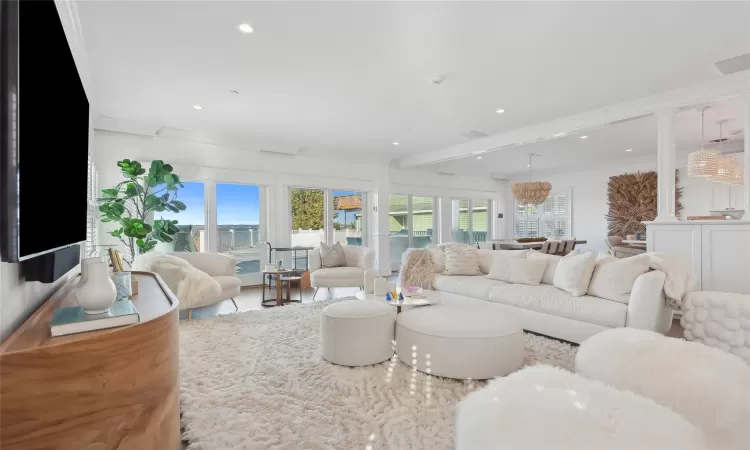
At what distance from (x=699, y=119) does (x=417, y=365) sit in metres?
5.63

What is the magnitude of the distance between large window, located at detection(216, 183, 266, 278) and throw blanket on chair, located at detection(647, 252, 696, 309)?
228 inches

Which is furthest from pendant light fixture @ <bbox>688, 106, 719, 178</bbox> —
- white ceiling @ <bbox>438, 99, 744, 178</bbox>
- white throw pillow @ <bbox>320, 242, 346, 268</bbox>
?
white throw pillow @ <bbox>320, 242, 346, 268</bbox>

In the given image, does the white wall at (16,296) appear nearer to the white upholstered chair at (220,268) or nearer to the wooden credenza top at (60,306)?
the wooden credenza top at (60,306)

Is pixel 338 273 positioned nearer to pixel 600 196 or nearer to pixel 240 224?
pixel 240 224

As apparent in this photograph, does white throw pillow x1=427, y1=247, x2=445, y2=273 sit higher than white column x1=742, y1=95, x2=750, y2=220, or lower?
lower

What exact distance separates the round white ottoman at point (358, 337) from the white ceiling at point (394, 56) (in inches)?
85.3

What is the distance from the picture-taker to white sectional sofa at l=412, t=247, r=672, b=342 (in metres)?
2.79

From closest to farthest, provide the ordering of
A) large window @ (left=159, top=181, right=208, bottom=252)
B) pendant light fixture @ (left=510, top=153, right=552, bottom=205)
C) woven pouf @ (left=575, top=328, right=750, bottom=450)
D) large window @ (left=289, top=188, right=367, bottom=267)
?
woven pouf @ (left=575, top=328, right=750, bottom=450) → large window @ (left=159, top=181, right=208, bottom=252) → large window @ (left=289, top=188, right=367, bottom=267) → pendant light fixture @ (left=510, top=153, right=552, bottom=205)

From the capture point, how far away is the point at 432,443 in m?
1.74

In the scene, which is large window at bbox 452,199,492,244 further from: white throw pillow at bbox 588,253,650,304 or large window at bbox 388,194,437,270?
white throw pillow at bbox 588,253,650,304

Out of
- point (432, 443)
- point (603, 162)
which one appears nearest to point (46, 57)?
point (432, 443)

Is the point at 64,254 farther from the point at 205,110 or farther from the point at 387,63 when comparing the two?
the point at 205,110

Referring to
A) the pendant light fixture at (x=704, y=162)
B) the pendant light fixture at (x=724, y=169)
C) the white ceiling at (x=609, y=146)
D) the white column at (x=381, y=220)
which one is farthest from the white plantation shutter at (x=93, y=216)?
the pendant light fixture at (x=724, y=169)

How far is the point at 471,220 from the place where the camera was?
10.5 m
